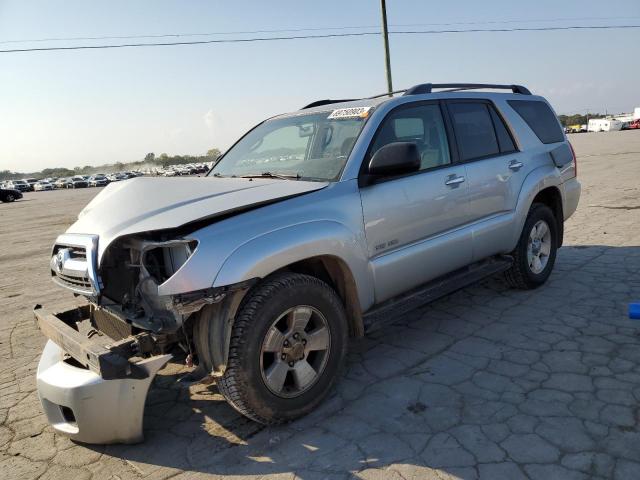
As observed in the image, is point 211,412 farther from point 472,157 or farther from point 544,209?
point 544,209

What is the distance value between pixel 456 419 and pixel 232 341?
4.51 feet

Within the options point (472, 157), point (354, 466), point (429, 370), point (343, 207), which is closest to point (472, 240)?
point (472, 157)

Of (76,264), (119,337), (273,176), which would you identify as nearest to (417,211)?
(273,176)

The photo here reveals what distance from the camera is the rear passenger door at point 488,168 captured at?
4.18 metres

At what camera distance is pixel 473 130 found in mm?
4355

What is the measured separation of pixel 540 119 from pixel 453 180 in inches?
77.0

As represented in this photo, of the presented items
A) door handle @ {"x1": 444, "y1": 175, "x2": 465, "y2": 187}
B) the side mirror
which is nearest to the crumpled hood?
the side mirror

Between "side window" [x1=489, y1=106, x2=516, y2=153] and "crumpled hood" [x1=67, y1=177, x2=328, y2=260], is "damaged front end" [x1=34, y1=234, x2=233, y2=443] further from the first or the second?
"side window" [x1=489, y1=106, x2=516, y2=153]

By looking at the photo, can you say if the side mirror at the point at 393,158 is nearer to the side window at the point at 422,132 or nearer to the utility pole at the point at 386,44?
the side window at the point at 422,132

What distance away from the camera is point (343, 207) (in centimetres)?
316

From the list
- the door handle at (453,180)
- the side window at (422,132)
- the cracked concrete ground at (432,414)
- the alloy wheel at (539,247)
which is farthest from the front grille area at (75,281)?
the alloy wheel at (539,247)

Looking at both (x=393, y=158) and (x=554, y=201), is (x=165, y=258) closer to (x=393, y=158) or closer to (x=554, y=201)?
(x=393, y=158)

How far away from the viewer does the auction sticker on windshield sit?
12.0 ft

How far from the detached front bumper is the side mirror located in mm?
1724
